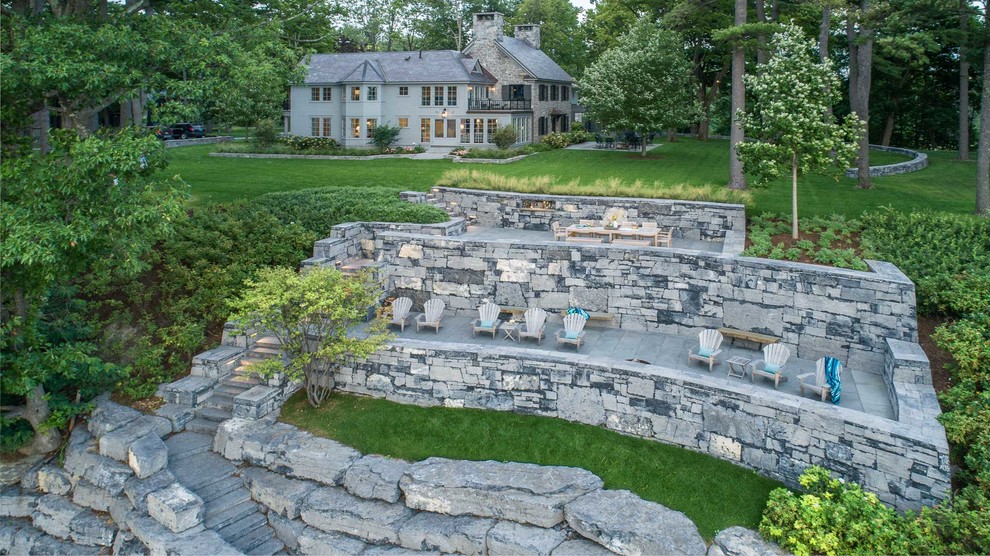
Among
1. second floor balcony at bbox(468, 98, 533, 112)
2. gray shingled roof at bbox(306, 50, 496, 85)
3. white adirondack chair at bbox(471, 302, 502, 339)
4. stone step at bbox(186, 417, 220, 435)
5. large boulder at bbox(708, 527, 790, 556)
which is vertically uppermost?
gray shingled roof at bbox(306, 50, 496, 85)

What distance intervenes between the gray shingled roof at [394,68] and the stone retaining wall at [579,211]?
72.2 feet

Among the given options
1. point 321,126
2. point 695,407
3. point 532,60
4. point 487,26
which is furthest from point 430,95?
point 695,407

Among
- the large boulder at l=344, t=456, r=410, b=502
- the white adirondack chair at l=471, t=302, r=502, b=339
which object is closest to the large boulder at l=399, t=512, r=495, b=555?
the large boulder at l=344, t=456, r=410, b=502

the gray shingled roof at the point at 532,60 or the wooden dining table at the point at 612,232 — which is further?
the gray shingled roof at the point at 532,60

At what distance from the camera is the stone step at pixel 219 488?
1226 centimetres

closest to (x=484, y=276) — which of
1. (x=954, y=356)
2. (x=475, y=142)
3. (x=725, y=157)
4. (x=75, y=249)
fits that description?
(x=75, y=249)

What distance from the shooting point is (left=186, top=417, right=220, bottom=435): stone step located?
1403 cm

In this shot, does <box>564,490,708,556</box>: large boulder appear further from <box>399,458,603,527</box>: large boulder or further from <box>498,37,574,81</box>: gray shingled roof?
<box>498,37,574,81</box>: gray shingled roof

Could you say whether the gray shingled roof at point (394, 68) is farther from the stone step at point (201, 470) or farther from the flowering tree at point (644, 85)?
the stone step at point (201, 470)

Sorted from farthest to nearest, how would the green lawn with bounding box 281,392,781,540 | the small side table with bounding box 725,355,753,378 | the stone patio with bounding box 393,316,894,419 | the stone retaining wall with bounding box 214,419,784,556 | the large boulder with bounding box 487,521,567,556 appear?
the small side table with bounding box 725,355,753,378 < the stone patio with bounding box 393,316,894,419 < the green lawn with bounding box 281,392,781,540 < the large boulder with bounding box 487,521,567,556 < the stone retaining wall with bounding box 214,419,784,556

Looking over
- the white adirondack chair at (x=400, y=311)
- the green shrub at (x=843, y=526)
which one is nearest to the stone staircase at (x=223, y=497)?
the white adirondack chair at (x=400, y=311)

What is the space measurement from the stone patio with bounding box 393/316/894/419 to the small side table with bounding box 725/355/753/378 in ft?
0.37

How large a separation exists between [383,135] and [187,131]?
61.3 feet

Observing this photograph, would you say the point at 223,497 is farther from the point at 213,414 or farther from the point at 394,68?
the point at 394,68
